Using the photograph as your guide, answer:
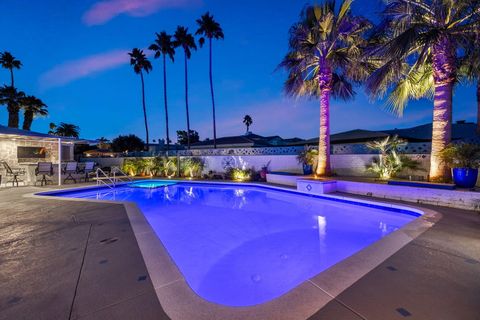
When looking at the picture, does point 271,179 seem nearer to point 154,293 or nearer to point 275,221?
point 275,221

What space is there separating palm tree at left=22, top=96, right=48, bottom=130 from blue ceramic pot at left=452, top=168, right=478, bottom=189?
3124 cm

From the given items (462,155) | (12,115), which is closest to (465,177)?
(462,155)

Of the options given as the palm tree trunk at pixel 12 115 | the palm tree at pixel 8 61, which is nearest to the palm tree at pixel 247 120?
the palm tree at pixel 8 61

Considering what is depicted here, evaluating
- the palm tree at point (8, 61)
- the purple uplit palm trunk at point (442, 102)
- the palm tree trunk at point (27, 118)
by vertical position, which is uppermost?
the palm tree at point (8, 61)

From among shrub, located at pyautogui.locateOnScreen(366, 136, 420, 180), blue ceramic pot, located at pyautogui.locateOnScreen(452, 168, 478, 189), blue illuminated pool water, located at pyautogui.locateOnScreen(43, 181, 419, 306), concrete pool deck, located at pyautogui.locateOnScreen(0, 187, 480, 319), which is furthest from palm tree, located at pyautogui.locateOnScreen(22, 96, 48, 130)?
blue ceramic pot, located at pyautogui.locateOnScreen(452, 168, 478, 189)

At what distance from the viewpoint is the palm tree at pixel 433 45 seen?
228 inches

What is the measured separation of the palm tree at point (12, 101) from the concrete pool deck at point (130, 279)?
2406 centimetres

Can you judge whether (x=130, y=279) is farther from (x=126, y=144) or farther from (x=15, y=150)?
(x=126, y=144)

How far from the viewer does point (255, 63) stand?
38.6 m

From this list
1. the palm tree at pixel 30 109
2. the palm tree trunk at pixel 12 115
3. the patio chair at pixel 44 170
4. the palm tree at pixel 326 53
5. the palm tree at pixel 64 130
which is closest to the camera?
the palm tree at pixel 326 53

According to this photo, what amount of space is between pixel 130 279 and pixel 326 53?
9.86 meters

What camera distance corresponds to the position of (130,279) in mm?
2438

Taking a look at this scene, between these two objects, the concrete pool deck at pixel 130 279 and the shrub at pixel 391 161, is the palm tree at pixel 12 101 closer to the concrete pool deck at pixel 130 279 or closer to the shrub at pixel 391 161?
the concrete pool deck at pixel 130 279

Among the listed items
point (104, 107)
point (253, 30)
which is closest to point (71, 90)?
point (104, 107)
